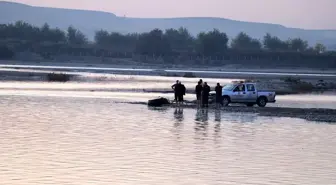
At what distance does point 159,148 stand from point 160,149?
0.72ft

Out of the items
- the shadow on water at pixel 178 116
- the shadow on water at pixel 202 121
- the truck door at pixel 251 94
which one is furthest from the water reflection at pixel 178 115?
the truck door at pixel 251 94

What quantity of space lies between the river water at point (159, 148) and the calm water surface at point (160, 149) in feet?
0.07

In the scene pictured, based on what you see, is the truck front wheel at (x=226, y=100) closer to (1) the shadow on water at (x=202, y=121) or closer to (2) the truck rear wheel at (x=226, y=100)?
(2) the truck rear wheel at (x=226, y=100)

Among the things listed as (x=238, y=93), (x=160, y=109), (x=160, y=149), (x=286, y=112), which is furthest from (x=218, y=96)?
(x=160, y=149)

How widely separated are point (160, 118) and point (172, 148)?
38.9 ft

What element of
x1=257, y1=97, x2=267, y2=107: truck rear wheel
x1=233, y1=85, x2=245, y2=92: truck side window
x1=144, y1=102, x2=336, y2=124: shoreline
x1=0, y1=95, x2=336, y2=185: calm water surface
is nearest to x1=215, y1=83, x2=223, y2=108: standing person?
x1=144, y1=102, x2=336, y2=124: shoreline

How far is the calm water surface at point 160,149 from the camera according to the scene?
794 inches

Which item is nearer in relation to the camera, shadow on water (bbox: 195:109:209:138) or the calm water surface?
the calm water surface

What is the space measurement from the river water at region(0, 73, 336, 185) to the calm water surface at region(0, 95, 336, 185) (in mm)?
21

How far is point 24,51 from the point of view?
596ft

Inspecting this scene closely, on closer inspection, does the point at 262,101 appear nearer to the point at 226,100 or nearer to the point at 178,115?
the point at 226,100

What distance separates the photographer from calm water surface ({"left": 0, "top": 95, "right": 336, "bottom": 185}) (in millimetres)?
20172

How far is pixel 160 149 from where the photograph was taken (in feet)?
82.4

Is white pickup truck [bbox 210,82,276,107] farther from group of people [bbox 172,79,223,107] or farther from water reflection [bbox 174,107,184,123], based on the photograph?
water reflection [bbox 174,107,184,123]
